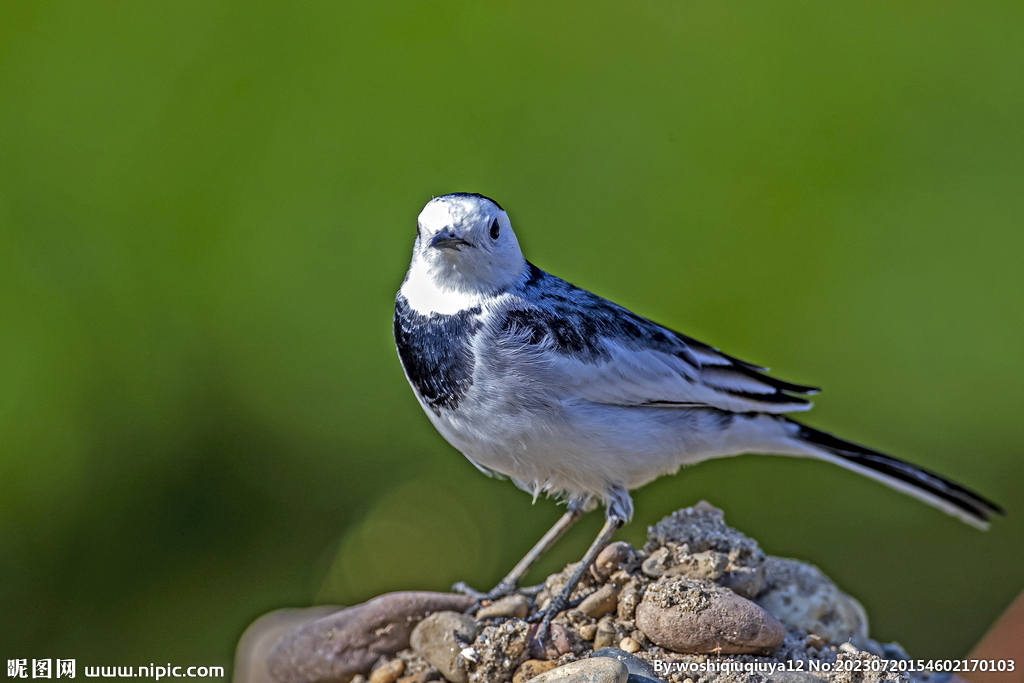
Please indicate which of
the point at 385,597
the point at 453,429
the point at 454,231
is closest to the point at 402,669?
the point at 385,597

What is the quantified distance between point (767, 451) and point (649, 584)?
0.78m

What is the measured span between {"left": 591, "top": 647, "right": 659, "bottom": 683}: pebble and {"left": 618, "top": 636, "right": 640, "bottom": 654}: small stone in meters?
0.02

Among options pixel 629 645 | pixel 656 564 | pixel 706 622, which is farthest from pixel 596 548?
pixel 706 622

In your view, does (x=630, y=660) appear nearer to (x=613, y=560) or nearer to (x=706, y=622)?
(x=706, y=622)

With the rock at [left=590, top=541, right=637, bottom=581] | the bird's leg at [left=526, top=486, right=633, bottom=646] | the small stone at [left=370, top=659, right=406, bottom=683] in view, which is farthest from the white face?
the small stone at [left=370, top=659, right=406, bottom=683]

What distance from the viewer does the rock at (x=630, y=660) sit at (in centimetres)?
245

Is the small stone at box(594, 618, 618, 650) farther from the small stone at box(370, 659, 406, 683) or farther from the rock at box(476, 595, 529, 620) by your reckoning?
the small stone at box(370, 659, 406, 683)

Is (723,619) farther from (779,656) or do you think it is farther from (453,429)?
(453,429)

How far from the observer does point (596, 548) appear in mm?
3080

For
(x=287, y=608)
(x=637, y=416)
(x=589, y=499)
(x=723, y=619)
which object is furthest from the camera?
(x=287, y=608)

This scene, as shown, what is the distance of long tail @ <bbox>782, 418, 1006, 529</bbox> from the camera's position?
3352 millimetres

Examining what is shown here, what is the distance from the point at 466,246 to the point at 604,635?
124 cm

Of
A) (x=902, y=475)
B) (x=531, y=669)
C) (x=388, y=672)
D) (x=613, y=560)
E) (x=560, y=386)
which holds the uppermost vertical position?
(x=560, y=386)

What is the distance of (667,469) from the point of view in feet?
10.6
